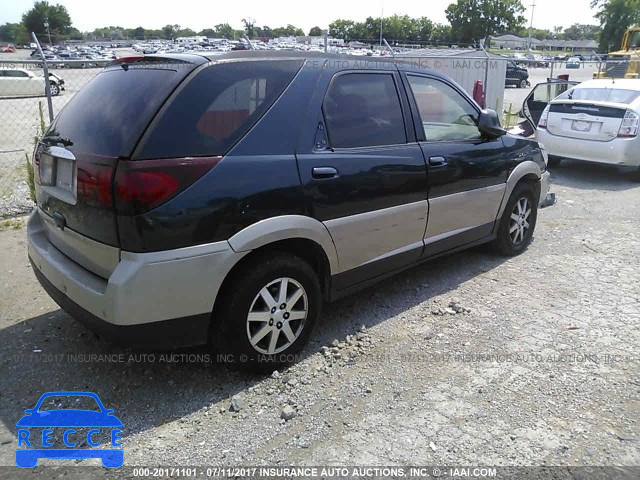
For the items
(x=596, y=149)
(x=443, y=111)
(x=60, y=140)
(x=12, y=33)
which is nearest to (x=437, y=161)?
(x=443, y=111)

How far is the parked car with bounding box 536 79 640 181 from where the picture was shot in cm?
839

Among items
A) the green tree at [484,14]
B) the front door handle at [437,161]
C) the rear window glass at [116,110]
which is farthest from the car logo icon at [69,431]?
the green tree at [484,14]

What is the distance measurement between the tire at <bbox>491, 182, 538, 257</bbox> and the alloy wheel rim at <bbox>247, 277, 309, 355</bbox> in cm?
267

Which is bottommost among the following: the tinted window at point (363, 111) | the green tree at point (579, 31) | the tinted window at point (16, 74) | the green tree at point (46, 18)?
the tinted window at point (363, 111)

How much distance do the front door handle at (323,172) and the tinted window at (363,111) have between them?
199 millimetres

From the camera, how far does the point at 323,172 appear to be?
10.9 feet

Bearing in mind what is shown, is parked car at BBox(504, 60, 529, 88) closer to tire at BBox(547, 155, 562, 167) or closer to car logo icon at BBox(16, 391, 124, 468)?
tire at BBox(547, 155, 562, 167)

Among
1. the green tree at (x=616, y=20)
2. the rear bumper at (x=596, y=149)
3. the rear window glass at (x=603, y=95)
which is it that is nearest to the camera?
the rear bumper at (x=596, y=149)

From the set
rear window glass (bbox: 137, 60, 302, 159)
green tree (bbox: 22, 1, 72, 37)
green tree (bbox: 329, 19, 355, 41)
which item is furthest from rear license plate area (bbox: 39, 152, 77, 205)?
green tree (bbox: 22, 1, 72, 37)

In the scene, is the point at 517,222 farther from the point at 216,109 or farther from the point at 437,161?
the point at 216,109

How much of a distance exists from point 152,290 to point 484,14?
95198 mm

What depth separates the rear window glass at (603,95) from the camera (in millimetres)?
8841

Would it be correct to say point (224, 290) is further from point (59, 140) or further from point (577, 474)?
point (577, 474)

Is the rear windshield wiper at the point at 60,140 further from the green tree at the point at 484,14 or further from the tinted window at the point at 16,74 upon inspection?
the green tree at the point at 484,14
